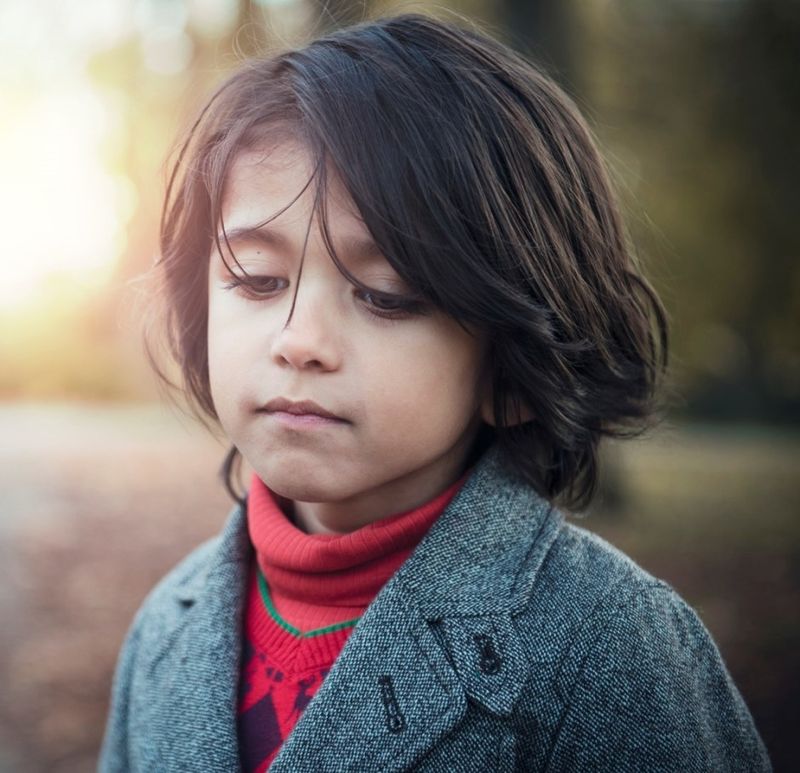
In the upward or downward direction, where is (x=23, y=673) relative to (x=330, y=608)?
downward

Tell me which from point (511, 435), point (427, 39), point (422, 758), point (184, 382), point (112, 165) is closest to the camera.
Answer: point (422, 758)

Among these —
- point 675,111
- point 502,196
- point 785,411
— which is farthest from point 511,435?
point 785,411

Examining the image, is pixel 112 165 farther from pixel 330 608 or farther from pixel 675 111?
pixel 330 608

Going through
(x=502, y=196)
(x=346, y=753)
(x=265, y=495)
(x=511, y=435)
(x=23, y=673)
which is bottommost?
(x=23, y=673)

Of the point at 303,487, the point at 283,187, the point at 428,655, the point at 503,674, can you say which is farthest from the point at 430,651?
the point at 283,187

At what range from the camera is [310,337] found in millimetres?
1340

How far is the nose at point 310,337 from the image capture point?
1341 millimetres

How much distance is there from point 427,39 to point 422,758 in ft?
4.44

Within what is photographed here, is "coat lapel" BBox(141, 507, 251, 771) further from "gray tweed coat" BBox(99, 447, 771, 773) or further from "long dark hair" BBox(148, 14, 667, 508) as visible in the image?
"long dark hair" BBox(148, 14, 667, 508)

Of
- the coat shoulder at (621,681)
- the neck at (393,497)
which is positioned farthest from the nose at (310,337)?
the coat shoulder at (621,681)

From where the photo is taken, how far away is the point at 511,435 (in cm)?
173

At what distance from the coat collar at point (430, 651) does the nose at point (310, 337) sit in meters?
0.44

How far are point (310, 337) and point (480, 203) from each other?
0.40 meters

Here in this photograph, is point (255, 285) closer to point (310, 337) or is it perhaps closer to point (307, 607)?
point (310, 337)
